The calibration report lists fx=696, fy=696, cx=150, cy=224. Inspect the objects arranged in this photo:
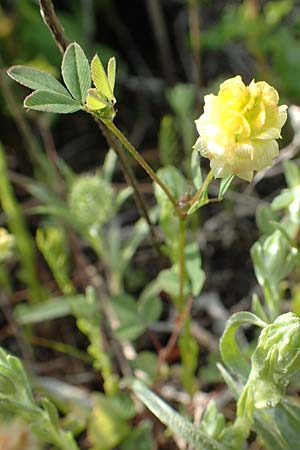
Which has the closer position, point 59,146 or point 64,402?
point 64,402

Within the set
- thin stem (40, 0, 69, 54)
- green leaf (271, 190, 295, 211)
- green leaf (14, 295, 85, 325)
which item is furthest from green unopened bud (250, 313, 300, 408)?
green leaf (14, 295, 85, 325)

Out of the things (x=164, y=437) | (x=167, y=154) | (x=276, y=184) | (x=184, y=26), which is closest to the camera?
(x=164, y=437)

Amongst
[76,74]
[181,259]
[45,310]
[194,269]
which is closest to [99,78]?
[76,74]

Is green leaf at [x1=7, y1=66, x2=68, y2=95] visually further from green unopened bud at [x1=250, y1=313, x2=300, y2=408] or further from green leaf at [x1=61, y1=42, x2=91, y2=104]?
green unopened bud at [x1=250, y1=313, x2=300, y2=408]

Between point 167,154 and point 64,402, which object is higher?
point 167,154

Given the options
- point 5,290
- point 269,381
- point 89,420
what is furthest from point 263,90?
point 5,290

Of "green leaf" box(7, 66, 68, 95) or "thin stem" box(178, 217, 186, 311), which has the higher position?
"green leaf" box(7, 66, 68, 95)

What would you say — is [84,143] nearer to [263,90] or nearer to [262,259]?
[262,259]
